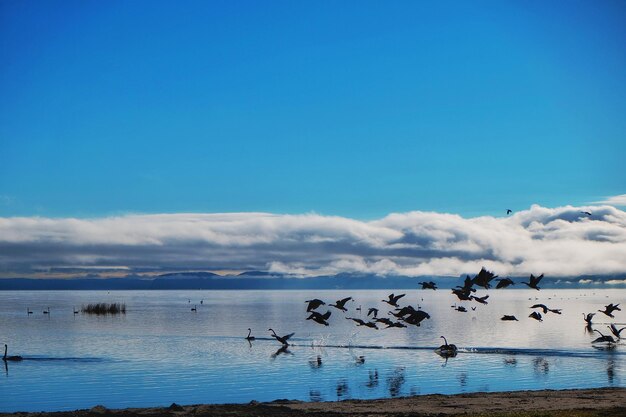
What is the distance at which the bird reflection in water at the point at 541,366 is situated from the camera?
216ft

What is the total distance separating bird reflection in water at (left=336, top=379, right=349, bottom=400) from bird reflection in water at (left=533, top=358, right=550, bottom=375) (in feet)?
59.3

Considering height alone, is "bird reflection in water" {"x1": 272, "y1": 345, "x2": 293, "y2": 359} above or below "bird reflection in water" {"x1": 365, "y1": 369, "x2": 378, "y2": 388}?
above

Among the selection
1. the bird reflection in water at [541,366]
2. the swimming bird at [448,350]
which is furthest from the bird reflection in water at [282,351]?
the bird reflection in water at [541,366]

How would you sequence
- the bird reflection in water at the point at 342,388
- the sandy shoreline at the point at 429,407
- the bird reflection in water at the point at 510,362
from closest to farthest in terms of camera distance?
the sandy shoreline at the point at 429,407 < the bird reflection in water at the point at 342,388 < the bird reflection in water at the point at 510,362

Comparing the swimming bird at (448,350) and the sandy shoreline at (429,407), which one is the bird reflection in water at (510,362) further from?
the sandy shoreline at (429,407)

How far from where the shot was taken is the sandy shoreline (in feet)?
122

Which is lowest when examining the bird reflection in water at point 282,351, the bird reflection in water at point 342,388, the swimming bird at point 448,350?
the bird reflection in water at point 342,388

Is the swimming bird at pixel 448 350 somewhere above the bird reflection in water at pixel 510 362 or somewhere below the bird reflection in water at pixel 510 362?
above

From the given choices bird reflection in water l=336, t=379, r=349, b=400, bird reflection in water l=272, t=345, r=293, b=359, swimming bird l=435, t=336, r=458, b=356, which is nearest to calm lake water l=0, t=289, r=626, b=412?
bird reflection in water l=336, t=379, r=349, b=400

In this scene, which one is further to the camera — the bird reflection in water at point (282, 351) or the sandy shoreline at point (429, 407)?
the bird reflection in water at point (282, 351)

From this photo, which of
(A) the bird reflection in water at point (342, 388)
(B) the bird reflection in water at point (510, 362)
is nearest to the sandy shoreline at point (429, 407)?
(A) the bird reflection in water at point (342, 388)

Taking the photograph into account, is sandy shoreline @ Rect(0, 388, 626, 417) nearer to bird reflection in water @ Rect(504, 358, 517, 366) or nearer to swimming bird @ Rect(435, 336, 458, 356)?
bird reflection in water @ Rect(504, 358, 517, 366)

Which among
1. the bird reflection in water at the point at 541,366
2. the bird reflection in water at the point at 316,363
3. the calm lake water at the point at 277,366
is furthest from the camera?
the bird reflection in water at the point at 316,363

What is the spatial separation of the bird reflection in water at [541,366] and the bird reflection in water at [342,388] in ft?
59.3
